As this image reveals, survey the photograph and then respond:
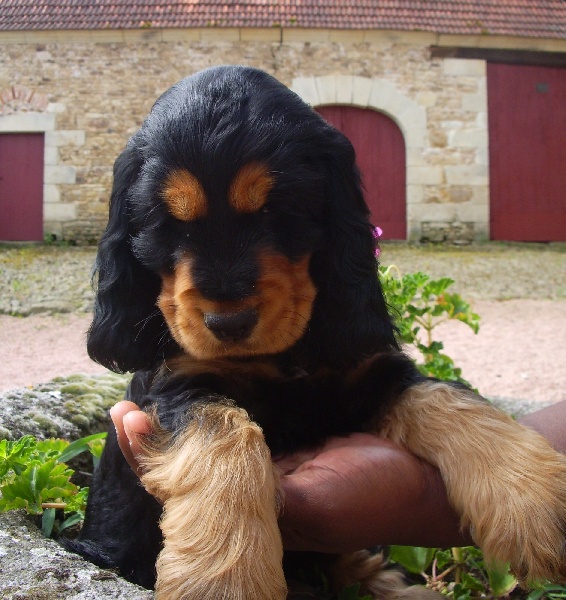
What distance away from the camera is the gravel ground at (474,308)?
22.0ft

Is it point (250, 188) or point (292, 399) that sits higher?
point (250, 188)

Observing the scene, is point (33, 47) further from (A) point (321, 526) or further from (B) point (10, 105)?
(A) point (321, 526)

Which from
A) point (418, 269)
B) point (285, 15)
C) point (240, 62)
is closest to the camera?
point (418, 269)

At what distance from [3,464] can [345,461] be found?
1213 mm

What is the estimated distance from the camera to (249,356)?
200cm

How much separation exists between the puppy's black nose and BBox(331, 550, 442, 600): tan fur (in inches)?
42.2

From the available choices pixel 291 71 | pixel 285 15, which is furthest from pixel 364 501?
pixel 285 15

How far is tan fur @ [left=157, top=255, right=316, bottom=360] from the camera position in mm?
1759

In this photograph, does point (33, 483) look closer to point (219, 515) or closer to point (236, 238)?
point (219, 515)

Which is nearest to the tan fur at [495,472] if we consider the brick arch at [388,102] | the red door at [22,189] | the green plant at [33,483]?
the green plant at [33,483]

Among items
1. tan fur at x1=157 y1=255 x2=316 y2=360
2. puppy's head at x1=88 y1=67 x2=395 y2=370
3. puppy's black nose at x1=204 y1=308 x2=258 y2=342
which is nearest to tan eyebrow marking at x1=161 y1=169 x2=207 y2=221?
puppy's head at x1=88 y1=67 x2=395 y2=370

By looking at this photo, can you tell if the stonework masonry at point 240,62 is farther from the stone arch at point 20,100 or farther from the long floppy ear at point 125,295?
the long floppy ear at point 125,295

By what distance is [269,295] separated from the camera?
1772mm

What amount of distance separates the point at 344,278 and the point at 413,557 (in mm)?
1196
